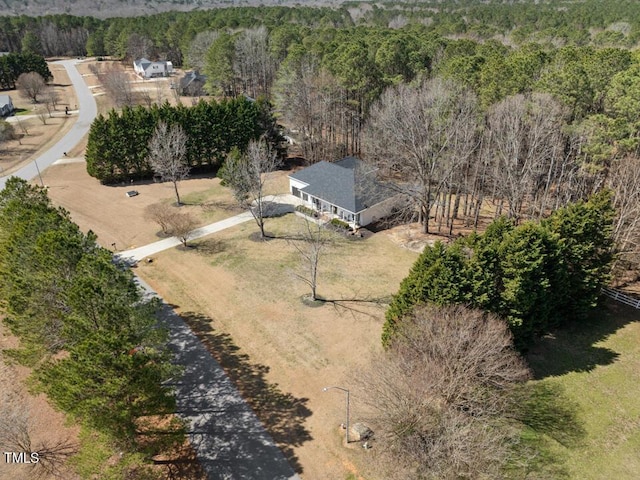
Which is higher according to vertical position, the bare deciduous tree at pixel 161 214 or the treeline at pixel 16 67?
the treeline at pixel 16 67

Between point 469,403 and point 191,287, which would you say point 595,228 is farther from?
→ point 191,287

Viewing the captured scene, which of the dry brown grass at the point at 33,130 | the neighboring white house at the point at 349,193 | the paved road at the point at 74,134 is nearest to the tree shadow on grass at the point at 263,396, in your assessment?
the neighboring white house at the point at 349,193

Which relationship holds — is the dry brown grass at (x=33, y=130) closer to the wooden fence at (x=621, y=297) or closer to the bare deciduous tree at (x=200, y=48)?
the bare deciduous tree at (x=200, y=48)

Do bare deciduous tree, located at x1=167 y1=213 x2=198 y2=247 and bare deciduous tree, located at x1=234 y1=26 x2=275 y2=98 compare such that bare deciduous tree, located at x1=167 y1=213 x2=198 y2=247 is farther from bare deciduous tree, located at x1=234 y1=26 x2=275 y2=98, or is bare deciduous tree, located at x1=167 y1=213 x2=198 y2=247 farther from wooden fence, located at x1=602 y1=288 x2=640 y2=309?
bare deciduous tree, located at x1=234 y1=26 x2=275 y2=98

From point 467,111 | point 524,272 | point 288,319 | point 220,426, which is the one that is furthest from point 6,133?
point 524,272

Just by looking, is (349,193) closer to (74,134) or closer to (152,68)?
(74,134)
